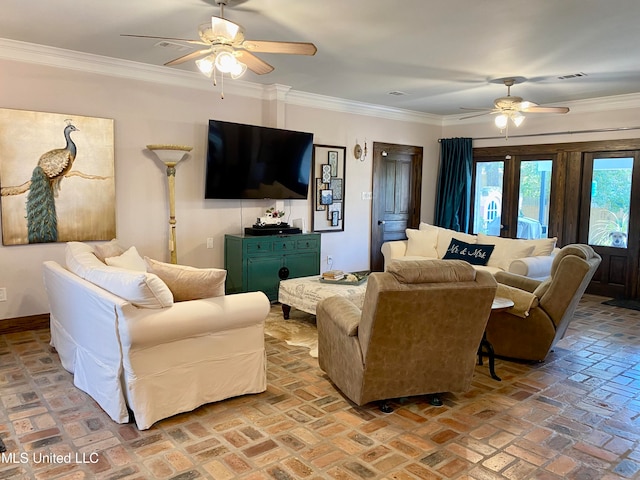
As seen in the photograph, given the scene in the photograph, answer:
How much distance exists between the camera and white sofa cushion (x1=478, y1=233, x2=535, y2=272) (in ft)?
17.9

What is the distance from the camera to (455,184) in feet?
25.7

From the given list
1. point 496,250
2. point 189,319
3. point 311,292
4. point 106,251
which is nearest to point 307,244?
point 311,292

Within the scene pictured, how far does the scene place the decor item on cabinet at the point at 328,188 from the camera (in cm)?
658

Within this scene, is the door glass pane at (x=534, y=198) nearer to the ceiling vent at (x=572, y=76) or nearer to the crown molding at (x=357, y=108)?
the crown molding at (x=357, y=108)

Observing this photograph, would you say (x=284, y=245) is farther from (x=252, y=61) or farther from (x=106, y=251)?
(x=252, y=61)

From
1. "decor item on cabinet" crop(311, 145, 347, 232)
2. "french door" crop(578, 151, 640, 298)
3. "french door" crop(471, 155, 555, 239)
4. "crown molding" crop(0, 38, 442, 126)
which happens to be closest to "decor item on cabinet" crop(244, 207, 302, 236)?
"decor item on cabinet" crop(311, 145, 347, 232)

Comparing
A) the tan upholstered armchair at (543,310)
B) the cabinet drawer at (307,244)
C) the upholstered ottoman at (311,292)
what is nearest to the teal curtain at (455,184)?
the cabinet drawer at (307,244)

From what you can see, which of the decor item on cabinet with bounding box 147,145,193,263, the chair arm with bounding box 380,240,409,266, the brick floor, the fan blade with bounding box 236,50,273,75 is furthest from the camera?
the chair arm with bounding box 380,240,409,266

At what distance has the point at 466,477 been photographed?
2.32 metres

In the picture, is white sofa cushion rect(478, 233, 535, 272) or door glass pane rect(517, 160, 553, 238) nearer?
white sofa cushion rect(478, 233, 535, 272)

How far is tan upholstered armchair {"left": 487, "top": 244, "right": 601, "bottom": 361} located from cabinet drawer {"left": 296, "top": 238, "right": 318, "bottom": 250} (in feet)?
8.52

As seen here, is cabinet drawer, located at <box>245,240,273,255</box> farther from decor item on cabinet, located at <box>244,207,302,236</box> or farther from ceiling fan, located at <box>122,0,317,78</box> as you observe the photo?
ceiling fan, located at <box>122,0,317,78</box>

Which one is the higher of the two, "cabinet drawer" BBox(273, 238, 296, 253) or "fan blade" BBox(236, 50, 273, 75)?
"fan blade" BBox(236, 50, 273, 75)

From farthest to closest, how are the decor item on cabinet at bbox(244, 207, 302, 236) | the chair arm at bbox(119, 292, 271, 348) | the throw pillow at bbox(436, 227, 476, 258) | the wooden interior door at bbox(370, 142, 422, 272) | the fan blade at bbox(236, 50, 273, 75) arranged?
the wooden interior door at bbox(370, 142, 422, 272) → the throw pillow at bbox(436, 227, 476, 258) → the decor item on cabinet at bbox(244, 207, 302, 236) → the fan blade at bbox(236, 50, 273, 75) → the chair arm at bbox(119, 292, 271, 348)
